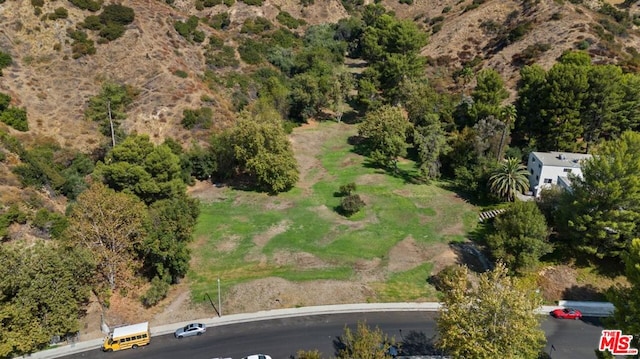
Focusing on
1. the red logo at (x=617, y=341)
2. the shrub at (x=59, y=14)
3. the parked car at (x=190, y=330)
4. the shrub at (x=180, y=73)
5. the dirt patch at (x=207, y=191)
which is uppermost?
the shrub at (x=59, y=14)

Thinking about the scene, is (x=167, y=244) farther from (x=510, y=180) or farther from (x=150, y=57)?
(x=150, y=57)

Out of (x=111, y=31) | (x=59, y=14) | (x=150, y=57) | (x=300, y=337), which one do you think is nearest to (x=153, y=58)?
(x=150, y=57)

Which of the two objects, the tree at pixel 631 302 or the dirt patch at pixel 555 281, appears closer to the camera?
the tree at pixel 631 302

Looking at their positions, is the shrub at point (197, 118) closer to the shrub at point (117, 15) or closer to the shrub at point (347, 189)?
the shrub at point (117, 15)

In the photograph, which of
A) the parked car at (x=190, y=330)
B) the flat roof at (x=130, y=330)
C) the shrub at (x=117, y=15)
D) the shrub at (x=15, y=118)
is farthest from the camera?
the shrub at (x=117, y=15)

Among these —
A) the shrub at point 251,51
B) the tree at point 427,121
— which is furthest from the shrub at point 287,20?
the tree at point 427,121

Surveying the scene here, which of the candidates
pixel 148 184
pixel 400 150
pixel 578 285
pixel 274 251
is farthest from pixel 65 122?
pixel 578 285

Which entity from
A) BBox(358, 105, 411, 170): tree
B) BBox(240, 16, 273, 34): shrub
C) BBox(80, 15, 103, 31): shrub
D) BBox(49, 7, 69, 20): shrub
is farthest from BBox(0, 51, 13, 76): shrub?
BBox(358, 105, 411, 170): tree
